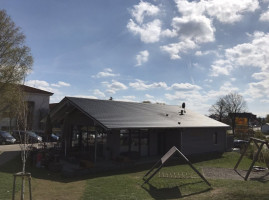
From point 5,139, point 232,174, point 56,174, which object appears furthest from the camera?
point 5,139

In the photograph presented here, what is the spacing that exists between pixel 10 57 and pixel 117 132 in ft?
47.9

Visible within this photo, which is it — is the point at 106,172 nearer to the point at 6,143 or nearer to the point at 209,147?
the point at 209,147

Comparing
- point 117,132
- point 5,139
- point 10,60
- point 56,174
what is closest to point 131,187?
point 56,174

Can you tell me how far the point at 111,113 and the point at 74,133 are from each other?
4.52 m

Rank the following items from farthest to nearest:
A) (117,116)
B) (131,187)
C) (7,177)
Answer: (117,116), (7,177), (131,187)

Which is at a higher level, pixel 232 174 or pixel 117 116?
Answer: pixel 117 116

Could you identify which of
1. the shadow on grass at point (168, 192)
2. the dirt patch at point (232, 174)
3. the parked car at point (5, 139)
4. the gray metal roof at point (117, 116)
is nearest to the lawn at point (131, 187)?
the shadow on grass at point (168, 192)

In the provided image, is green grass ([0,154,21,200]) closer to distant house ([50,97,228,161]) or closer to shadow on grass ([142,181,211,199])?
distant house ([50,97,228,161])

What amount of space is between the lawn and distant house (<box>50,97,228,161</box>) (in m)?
3.28

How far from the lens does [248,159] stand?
21.5 metres

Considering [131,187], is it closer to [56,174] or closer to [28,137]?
[28,137]

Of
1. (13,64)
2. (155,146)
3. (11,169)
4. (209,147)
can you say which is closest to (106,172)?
(11,169)

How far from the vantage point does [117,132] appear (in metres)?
17.8

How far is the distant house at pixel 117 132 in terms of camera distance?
16.7 m
